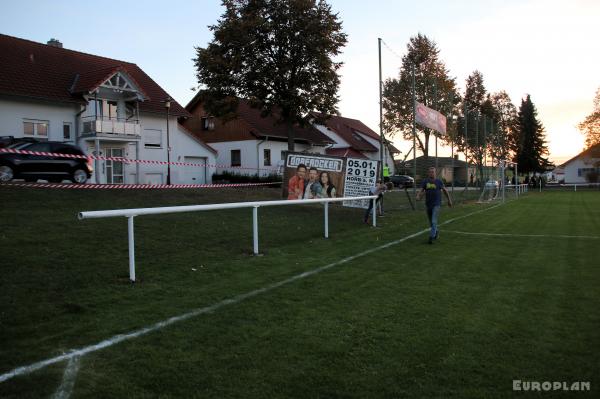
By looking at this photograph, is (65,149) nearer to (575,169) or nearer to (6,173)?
(6,173)

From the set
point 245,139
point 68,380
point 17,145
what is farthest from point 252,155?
point 68,380

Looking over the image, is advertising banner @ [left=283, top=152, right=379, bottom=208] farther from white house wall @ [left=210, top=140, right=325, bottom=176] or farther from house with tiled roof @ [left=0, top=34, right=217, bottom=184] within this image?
white house wall @ [left=210, top=140, right=325, bottom=176]

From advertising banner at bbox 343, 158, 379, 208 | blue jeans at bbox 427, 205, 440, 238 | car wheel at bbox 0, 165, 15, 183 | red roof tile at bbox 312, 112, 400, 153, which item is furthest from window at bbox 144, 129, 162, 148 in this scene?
red roof tile at bbox 312, 112, 400, 153

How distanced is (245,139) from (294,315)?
128 feet

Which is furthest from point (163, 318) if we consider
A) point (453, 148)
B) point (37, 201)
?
point (453, 148)

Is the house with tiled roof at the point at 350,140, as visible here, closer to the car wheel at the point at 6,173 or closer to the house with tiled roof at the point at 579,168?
→ the house with tiled roof at the point at 579,168

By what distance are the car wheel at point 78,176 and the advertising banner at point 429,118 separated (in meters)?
13.6

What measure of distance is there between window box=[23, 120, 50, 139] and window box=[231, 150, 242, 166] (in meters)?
18.8

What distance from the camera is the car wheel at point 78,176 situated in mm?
19375

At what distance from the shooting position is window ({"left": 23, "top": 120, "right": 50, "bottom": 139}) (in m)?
26.1

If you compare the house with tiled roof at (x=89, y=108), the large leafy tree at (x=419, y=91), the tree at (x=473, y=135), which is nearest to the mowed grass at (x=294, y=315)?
the large leafy tree at (x=419, y=91)

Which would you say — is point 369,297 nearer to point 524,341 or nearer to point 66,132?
point 524,341

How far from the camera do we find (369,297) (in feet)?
19.8

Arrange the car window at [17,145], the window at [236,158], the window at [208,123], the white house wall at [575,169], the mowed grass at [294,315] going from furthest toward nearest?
the white house wall at [575,169], the window at [208,123], the window at [236,158], the car window at [17,145], the mowed grass at [294,315]
